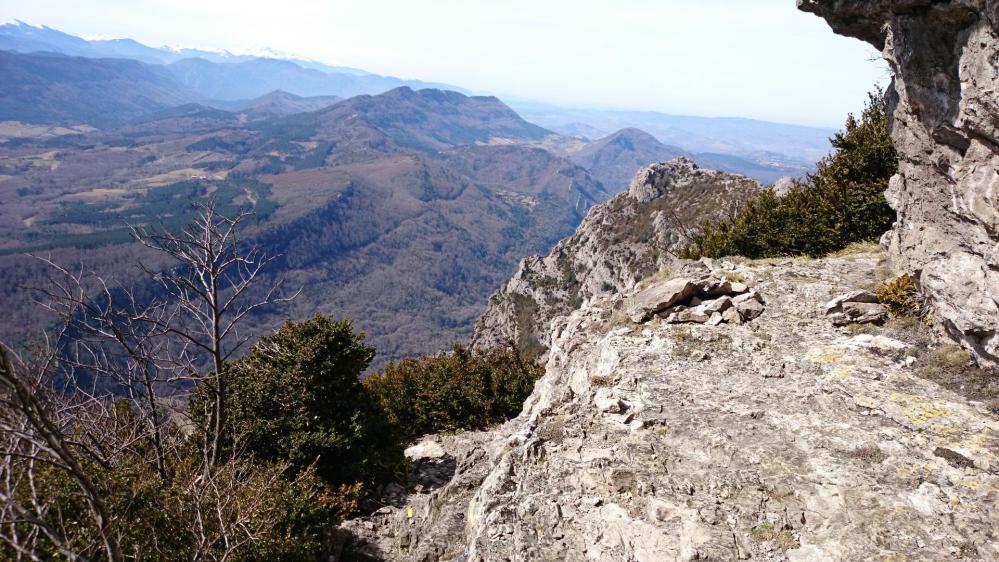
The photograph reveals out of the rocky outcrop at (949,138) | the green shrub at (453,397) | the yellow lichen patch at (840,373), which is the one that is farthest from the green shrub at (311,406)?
the rocky outcrop at (949,138)

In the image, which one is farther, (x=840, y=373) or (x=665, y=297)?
(x=665, y=297)

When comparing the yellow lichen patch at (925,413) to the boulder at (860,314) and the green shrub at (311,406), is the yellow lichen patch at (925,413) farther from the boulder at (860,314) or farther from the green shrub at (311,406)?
the green shrub at (311,406)

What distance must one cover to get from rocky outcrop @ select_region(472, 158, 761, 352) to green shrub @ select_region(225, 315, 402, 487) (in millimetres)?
65780

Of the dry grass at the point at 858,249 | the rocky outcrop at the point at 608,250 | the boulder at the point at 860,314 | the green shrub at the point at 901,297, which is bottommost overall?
the rocky outcrop at the point at 608,250

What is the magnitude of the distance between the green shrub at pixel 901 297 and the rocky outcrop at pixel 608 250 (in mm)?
69934

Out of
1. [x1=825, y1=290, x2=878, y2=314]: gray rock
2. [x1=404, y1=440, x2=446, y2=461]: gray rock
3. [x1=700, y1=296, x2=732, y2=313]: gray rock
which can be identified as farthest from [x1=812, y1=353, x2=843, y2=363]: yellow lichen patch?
[x1=404, y1=440, x2=446, y2=461]: gray rock

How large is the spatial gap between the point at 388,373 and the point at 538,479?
67.3 ft

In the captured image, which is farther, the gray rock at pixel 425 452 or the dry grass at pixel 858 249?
the gray rock at pixel 425 452

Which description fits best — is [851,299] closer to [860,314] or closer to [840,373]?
[860,314]

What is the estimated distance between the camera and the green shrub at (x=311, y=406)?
16.8 metres

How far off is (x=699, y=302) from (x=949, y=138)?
277 inches

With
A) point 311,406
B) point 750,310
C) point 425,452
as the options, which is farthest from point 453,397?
point 750,310

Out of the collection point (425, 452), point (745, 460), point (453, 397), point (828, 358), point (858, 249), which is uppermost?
point (858, 249)

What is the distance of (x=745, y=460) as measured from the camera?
9461 millimetres
